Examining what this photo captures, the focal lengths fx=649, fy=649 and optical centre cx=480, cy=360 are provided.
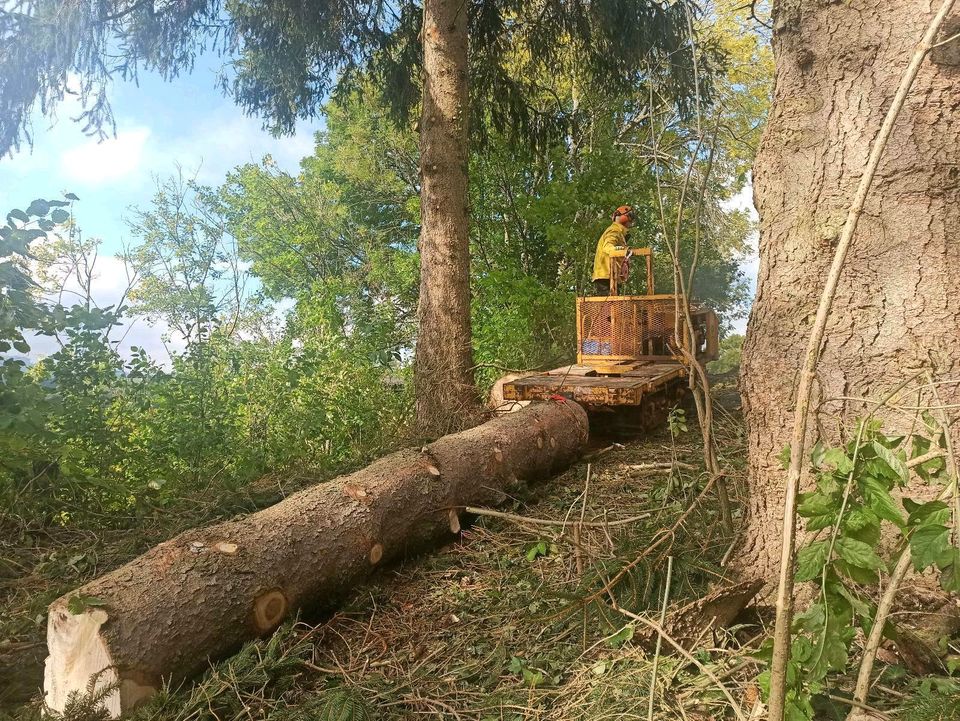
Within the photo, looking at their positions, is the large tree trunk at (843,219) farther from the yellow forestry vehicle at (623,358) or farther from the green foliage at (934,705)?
the yellow forestry vehicle at (623,358)

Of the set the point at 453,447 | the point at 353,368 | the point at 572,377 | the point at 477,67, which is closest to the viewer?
the point at 453,447

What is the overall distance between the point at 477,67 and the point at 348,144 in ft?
29.6

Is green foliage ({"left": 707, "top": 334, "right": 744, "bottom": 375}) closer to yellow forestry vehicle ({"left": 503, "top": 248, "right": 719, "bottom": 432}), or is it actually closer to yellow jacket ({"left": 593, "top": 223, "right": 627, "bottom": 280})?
yellow forestry vehicle ({"left": 503, "top": 248, "right": 719, "bottom": 432})

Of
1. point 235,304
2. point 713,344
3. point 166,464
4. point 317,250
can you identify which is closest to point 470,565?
point 166,464

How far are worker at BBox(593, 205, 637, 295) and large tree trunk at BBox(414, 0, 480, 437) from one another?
1558 millimetres

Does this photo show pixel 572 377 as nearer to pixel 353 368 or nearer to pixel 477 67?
pixel 353 368

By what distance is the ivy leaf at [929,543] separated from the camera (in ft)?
4.33

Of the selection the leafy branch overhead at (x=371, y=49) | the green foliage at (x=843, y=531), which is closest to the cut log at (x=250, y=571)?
the green foliage at (x=843, y=531)

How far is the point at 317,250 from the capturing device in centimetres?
1673

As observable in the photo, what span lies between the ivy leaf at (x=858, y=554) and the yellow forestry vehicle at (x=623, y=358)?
4.19 metres

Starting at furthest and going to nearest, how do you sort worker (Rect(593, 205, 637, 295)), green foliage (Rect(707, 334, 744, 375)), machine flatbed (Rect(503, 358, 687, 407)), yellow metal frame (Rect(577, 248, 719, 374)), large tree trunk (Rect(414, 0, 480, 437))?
→ green foliage (Rect(707, 334, 744, 375)), worker (Rect(593, 205, 637, 295)), yellow metal frame (Rect(577, 248, 719, 374)), large tree trunk (Rect(414, 0, 480, 437)), machine flatbed (Rect(503, 358, 687, 407))

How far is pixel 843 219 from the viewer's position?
227cm

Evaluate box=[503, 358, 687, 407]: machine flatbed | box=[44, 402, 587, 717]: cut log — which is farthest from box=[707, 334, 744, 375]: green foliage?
box=[44, 402, 587, 717]: cut log

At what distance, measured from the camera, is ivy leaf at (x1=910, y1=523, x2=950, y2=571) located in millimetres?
1321
